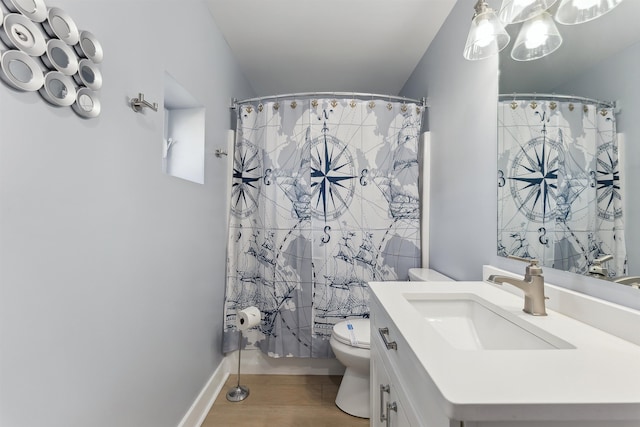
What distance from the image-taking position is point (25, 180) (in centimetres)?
70

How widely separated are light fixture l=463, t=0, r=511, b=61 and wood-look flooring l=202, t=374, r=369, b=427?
191cm

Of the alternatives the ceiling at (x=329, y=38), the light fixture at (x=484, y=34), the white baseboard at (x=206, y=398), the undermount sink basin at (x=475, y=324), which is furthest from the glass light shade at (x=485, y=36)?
the white baseboard at (x=206, y=398)

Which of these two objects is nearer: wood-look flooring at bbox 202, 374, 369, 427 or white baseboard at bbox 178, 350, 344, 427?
wood-look flooring at bbox 202, 374, 369, 427

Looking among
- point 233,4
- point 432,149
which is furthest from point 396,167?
point 233,4

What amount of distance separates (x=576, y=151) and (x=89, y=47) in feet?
4.83

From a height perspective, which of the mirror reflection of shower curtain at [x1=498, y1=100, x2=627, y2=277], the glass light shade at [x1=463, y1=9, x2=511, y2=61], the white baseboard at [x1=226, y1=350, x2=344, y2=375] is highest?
the glass light shade at [x1=463, y1=9, x2=511, y2=61]

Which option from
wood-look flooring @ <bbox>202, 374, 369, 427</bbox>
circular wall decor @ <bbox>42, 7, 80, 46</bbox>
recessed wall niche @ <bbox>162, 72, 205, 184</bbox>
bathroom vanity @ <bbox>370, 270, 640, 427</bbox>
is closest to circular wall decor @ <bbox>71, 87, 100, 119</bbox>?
circular wall decor @ <bbox>42, 7, 80, 46</bbox>

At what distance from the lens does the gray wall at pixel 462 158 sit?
1336mm

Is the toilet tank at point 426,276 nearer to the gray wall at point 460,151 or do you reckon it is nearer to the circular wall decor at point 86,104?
the gray wall at point 460,151

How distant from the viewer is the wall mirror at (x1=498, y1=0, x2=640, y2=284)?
0.76 m

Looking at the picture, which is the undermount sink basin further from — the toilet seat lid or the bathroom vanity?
the toilet seat lid

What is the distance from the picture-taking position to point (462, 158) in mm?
1606

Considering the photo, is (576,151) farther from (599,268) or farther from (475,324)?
(475,324)

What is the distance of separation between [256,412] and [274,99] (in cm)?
200
